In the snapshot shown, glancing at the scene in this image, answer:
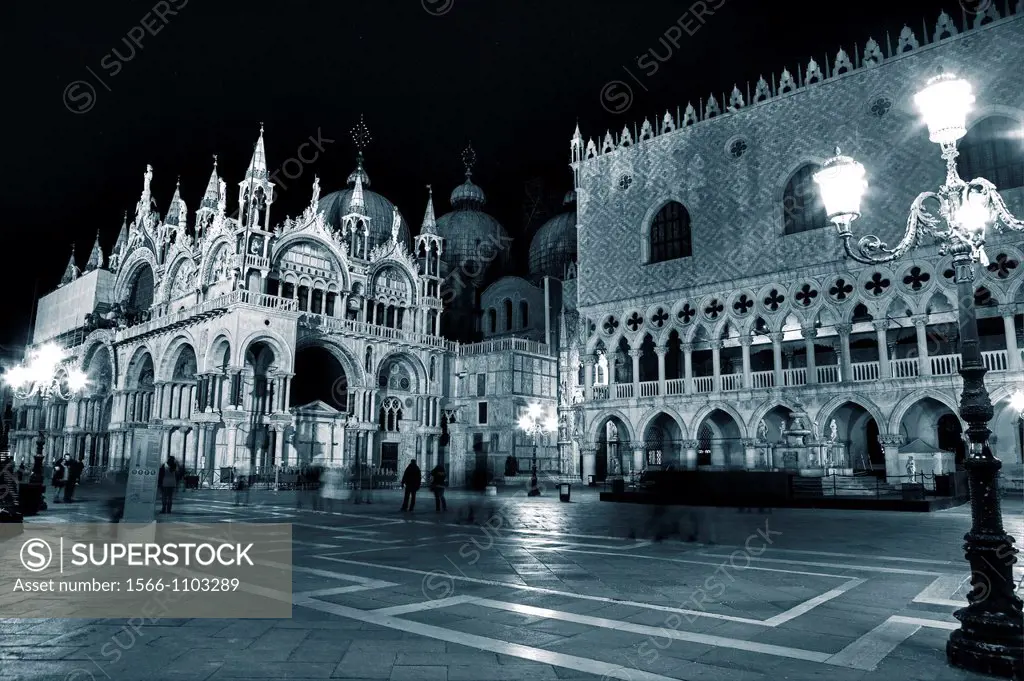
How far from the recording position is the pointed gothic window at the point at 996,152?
24.6 m

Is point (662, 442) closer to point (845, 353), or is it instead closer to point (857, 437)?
point (857, 437)

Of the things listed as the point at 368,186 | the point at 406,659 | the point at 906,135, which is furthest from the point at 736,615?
the point at 368,186

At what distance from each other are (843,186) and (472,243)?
4630 centimetres

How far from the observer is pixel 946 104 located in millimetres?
5887

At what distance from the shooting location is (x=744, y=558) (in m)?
9.49

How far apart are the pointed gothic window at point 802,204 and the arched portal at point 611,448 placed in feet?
38.7

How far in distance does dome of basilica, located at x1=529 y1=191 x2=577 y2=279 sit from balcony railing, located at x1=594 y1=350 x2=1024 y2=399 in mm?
16432

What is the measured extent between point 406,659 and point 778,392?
26579mm

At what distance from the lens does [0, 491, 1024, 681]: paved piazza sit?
4.52m

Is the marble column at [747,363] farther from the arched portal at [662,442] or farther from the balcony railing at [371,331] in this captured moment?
the balcony railing at [371,331]

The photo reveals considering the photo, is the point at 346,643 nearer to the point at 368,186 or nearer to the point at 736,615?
the point at 736,615

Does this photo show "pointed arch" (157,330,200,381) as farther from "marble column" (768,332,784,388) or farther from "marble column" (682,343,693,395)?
"marble column" (768,332,784,388)

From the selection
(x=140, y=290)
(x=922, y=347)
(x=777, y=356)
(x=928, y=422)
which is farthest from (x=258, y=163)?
(x=928, y=422)

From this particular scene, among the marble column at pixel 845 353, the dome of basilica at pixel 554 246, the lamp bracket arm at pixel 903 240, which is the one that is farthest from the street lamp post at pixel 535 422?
the lamp bracket arm at pixel 903 240
